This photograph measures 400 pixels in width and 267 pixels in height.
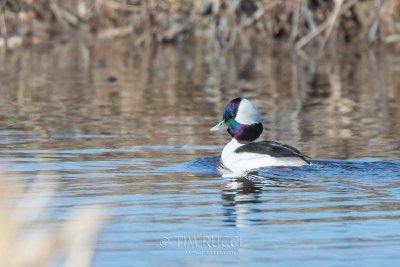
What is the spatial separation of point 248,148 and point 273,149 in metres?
0.39

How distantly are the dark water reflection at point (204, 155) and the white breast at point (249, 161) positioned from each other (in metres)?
0.09

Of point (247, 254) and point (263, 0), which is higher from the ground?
point (263, 0)

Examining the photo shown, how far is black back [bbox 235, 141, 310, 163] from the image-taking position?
10.0 meters

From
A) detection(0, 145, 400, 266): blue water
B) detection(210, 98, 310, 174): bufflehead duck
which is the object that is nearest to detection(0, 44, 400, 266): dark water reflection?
detection(0, 145, 400, 266): blue water

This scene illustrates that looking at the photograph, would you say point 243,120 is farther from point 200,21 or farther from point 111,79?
point 200,21

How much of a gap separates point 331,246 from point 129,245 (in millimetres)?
1212

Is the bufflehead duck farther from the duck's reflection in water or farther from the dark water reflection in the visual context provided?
the duck's reflection in water

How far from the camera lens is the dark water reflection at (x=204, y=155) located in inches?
290

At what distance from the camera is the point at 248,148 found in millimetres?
10484

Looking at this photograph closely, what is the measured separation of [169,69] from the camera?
67.6 ft

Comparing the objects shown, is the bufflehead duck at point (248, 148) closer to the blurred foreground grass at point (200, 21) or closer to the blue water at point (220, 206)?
the blue water at point (220, 206)

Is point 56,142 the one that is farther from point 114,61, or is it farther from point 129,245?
point 114,61

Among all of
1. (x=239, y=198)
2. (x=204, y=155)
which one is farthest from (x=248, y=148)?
(x=239, y=198)

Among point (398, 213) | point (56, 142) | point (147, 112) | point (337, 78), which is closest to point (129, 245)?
point (398, 213)
